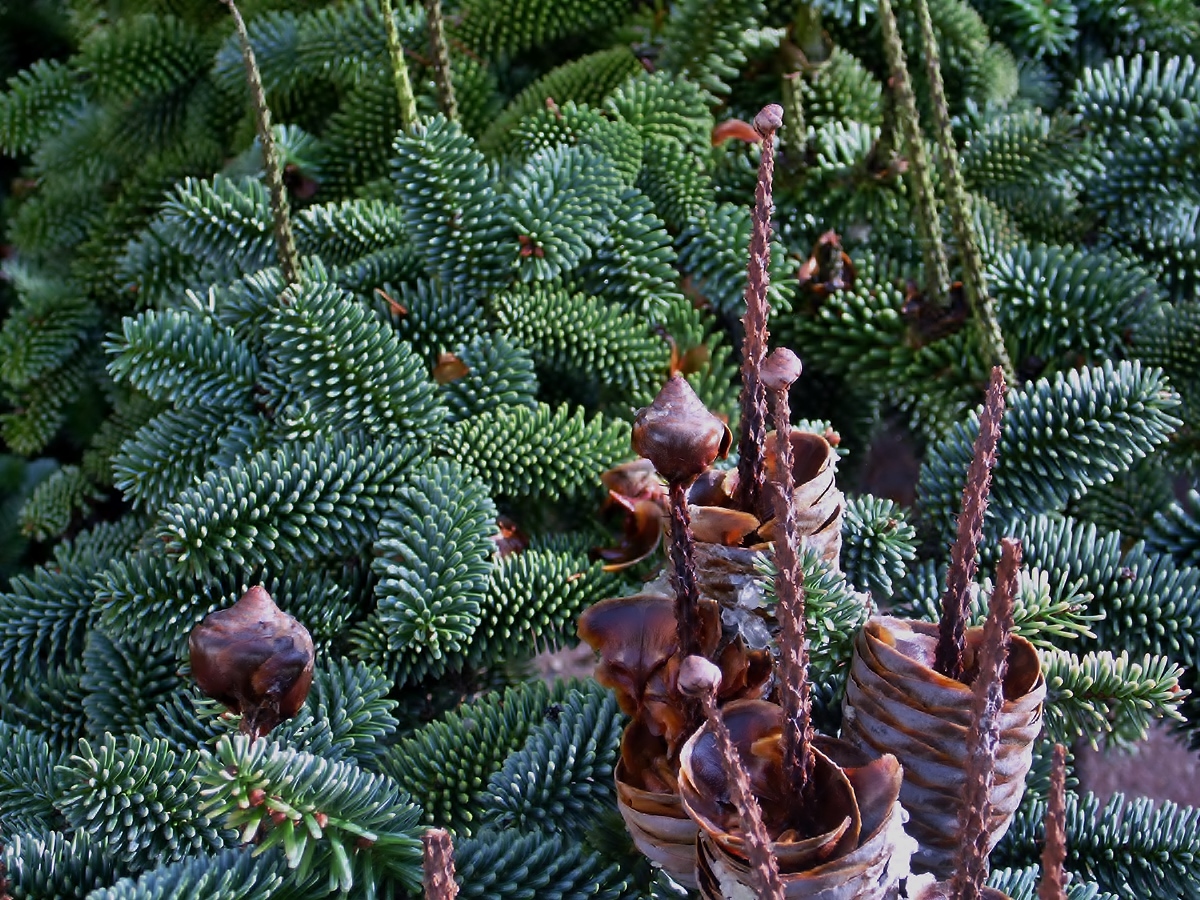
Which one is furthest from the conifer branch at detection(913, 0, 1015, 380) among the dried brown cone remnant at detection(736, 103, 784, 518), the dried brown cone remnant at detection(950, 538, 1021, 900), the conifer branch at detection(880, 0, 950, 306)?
the dried brown cone remnant at detection(950, 538, 1021, 900)

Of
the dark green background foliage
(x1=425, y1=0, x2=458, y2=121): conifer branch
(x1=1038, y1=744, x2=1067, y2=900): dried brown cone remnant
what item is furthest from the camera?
(x1=425, y1=0, x2=458, y2=121): conifer branch

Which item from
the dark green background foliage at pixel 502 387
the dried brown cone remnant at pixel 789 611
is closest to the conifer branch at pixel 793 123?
the dark green background foliage at pixel 502 387

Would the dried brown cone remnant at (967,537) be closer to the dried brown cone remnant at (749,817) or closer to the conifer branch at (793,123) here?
the dried brown cone remnant at (749,817)

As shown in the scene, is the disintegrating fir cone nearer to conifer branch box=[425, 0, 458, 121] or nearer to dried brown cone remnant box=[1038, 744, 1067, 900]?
dried brown cone remnant box=[1038, 744, 1067, 900]

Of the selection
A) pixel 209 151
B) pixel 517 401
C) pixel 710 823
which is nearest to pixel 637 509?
pixel 517 401

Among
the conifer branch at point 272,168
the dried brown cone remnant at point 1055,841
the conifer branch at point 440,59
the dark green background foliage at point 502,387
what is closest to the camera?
the dried brown cone remnant at point 1055,841

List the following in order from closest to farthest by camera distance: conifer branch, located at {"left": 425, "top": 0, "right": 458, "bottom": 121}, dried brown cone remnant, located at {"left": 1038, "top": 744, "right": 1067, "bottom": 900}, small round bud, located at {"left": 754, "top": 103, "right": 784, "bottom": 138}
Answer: dried brown cone remnant, located at {"left": 1038, "top": 744, "right": 1067, "bottom": 900}, small round bud, located at {"left": 754, "top": 103, "right": 784, "bottom": 138}, conifer branch, located at {"left": 425, "top": 0, "right": 458, "bottom": 121}
